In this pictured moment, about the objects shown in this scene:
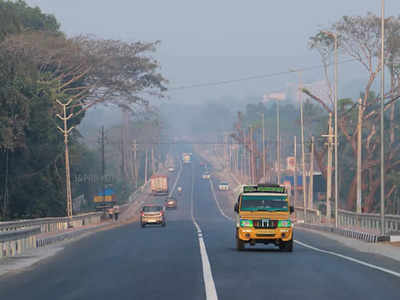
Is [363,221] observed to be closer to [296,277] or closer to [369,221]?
[369,221]

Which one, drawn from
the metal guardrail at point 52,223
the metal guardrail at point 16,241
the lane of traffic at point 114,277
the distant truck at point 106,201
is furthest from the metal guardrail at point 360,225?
the distant truck at point 106,201

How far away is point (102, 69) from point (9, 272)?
59.0m

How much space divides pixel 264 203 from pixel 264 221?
100 cm

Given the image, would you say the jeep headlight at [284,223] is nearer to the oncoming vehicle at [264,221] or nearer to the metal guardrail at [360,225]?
the oncoming vehicle at [264,221]

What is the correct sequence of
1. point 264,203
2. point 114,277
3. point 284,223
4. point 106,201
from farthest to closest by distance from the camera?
point 106,201
point 264,203
point 284,223
point 114,277

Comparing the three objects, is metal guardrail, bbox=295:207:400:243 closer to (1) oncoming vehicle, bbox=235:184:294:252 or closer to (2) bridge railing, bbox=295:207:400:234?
(2) bridge railing, bbox=295:207:400:234

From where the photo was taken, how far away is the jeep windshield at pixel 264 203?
27.2m

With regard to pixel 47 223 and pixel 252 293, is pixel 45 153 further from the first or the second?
pixel 252 293

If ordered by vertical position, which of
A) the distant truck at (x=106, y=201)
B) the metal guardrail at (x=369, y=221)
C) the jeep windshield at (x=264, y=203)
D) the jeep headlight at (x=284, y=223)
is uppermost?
the jeep windshield at (x=264, y=203)

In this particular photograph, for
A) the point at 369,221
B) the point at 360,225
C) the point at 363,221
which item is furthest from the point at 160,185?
the point at 369,221

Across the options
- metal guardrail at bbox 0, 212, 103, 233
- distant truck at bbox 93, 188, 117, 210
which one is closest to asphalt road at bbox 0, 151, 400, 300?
metal guardrail at bbox 0, 212, 103, 233

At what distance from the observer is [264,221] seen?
26.5m

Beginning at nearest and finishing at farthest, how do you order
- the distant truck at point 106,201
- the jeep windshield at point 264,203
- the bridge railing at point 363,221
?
the jeep windshield at point 264,203 → the bridge railing at point 363,221 → the distant truck at point 106,201

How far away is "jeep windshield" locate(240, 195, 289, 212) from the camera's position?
27219 millimetres
